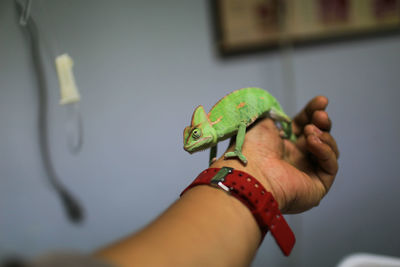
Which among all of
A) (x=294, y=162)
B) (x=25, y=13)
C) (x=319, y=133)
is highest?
(x=25, y=13)

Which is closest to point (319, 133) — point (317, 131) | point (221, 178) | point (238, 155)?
point (317, 131)

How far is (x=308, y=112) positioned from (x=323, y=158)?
0.63 feet

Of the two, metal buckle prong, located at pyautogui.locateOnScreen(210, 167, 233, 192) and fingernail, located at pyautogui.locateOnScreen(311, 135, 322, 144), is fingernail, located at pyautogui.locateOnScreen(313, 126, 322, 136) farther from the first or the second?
metal buckle prong, located at pyautogui.locateOnScreen(210, 167, 233, 192)

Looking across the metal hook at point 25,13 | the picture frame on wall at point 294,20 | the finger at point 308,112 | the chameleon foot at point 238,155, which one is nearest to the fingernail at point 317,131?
the finger at point 308,112

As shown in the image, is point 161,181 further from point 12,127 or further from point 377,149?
point 377,149

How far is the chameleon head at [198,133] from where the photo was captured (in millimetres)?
640

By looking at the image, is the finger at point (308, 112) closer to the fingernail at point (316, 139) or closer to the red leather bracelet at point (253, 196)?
the fingernail at point (316, 139)

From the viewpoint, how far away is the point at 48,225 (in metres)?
0.92

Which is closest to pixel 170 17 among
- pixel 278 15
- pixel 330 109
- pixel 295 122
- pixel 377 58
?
pixel 278 15

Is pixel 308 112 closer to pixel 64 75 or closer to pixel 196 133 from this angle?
pixel 196 133

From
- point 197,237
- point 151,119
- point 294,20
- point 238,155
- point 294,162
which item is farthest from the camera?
point 294,20

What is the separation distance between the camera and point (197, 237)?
0.46 m

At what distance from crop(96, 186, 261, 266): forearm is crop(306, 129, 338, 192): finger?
299 mm

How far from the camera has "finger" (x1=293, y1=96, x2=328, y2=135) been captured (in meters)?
0.87
